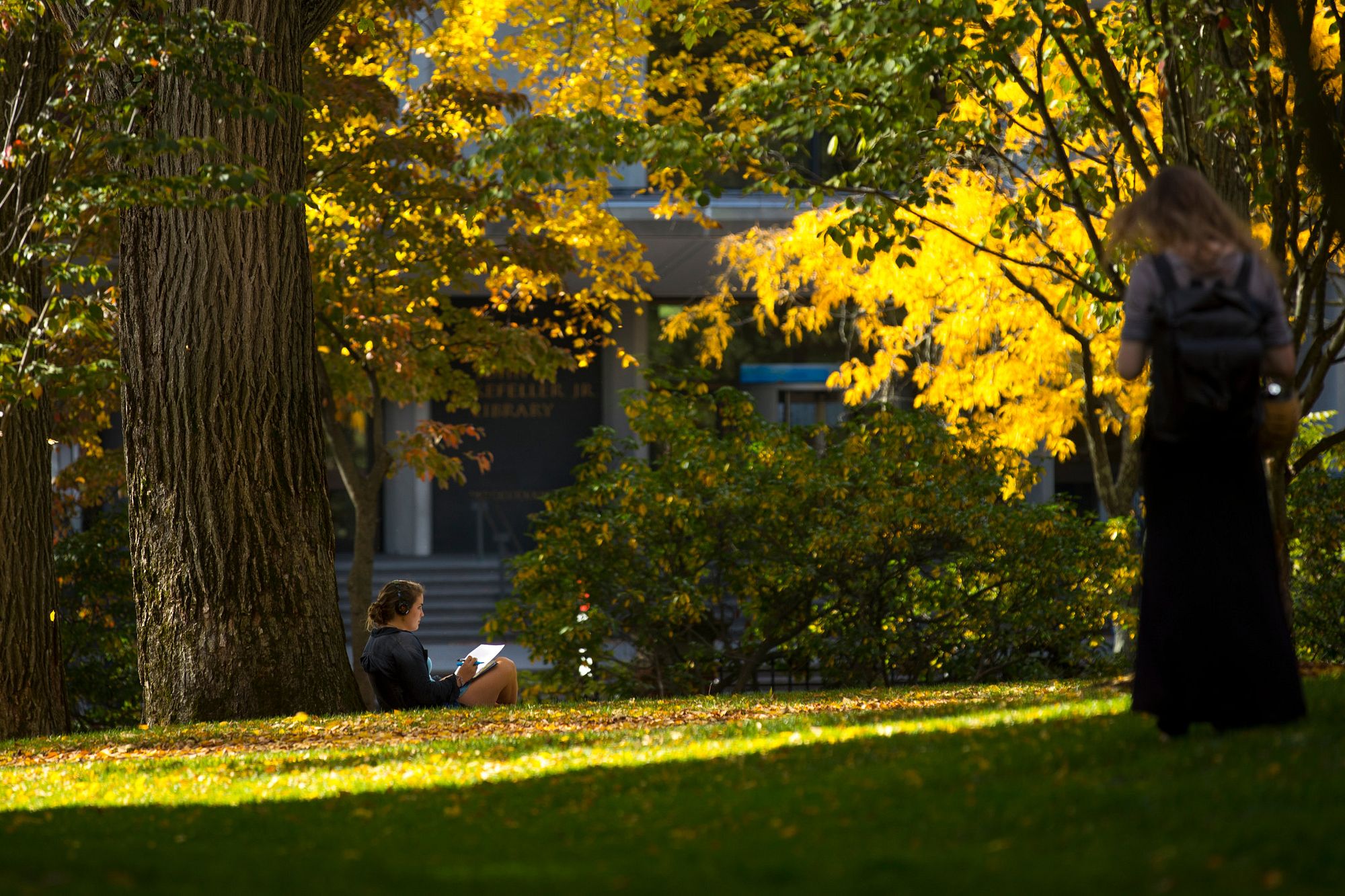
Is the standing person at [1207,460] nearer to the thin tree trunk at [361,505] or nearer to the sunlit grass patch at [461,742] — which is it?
the sunlit grass patch at [461,742]

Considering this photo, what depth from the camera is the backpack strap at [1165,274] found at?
4.38 metres

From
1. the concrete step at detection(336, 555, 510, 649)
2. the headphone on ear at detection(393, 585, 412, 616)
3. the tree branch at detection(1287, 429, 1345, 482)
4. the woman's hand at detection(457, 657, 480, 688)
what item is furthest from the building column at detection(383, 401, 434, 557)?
the tree branch at detection(1287, 429, 1345, 482)

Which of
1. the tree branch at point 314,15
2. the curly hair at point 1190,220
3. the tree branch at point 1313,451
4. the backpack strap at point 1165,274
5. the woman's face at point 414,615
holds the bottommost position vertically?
the woman's face at point 414,615

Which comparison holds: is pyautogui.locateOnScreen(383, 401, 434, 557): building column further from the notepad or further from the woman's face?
the woman's face

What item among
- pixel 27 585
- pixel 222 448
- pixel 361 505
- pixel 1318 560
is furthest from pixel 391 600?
pixel 1318 560

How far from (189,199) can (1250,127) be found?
5767mm

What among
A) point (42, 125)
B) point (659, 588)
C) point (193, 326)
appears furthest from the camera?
point (659, 588)

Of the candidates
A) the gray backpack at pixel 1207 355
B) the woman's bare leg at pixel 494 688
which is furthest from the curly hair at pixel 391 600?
the gray backpack at pixel 1207 355

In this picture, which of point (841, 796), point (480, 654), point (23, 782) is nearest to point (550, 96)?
point (480, 654)

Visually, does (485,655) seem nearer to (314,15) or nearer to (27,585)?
(27,585)

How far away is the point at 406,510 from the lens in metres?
27.2

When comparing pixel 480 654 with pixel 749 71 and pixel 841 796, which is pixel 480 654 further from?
pixel 749 71

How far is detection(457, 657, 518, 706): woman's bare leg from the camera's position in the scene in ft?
31.8

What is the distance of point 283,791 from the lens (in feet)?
18.4
